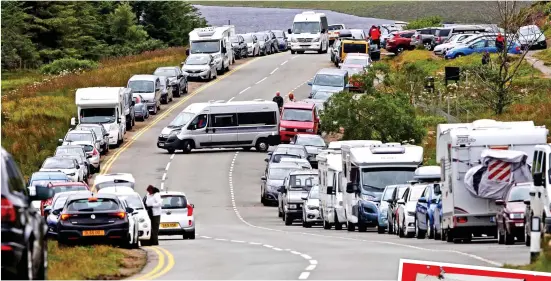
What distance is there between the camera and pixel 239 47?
10575cm

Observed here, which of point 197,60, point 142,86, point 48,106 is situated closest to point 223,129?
point 142,86

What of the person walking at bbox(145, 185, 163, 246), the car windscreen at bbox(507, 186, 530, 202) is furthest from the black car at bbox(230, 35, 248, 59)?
the car windscreen at bbox(507, 186, 530, 202)

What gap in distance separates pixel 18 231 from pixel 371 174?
926 inches

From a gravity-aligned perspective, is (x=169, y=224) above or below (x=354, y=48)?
above

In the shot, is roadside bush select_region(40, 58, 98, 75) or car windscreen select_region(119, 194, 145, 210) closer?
car windscreen select_region(119, 194, 145, 210)

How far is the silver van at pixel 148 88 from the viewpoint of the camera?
7919 centimetres

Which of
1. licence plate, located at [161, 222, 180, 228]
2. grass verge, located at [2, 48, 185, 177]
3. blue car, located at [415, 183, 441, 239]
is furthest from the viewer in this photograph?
grass verge, located at [2, 48, 185, 177]

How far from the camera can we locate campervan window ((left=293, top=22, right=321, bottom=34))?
337ft

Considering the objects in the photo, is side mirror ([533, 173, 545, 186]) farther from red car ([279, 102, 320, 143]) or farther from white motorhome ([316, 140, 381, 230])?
red car ([279, 102, 320, 143])

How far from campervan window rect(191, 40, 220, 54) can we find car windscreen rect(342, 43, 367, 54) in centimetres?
784

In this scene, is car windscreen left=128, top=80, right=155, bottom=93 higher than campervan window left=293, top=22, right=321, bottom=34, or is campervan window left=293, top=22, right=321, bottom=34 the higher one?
car windscreen left=128, top=80, right=155, bottom=93

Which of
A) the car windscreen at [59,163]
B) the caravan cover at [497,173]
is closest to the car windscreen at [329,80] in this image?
the car windscreen at [59,163]

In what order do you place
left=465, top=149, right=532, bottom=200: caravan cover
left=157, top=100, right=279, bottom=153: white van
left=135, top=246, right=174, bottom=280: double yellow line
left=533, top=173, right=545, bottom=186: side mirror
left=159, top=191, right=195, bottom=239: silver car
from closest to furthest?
left=135, top=246, right=174, bottom=280: double yellow line → left=533, top=173, right=545, bottom=186: side mirror → left=465, top=149, right=532, bottom=200: caravan cover → left=159, top=191, right=195, bottom=239: silver car → left=157, top=100, right=279, bottom=153: white van

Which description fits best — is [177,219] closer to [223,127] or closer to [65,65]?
[223,127]
